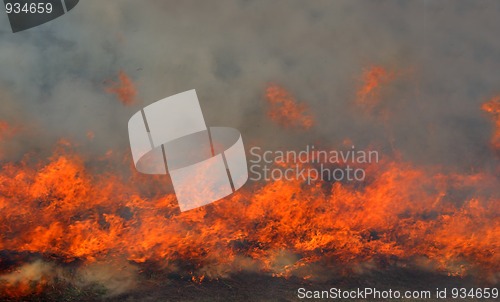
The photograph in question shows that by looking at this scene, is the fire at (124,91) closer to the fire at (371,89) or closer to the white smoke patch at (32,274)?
the white smoke patch at (32,274)

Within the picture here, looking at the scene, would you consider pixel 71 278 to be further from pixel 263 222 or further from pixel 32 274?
pixel 263 222

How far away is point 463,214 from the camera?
675cm

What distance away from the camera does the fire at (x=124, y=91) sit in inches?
279

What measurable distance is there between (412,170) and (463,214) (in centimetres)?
96

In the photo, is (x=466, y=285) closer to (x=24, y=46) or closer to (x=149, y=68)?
(x=149, y=68)

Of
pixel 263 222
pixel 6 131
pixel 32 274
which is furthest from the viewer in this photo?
pixel 6 131

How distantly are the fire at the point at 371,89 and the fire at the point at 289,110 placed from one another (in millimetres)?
864

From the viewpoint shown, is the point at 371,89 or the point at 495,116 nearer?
the point at 495,116

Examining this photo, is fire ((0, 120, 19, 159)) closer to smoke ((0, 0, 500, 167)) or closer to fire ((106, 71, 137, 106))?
smoke ((0, 0, 500, 167))

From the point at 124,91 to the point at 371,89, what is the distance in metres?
3.91

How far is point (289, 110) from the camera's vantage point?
23.7 ft

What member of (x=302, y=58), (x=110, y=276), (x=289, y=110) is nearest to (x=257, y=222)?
(x=289, y=110)

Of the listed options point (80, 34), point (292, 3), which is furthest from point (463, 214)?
point (80, 34)

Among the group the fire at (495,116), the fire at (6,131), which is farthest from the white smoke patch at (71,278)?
the fire at (495,116)
